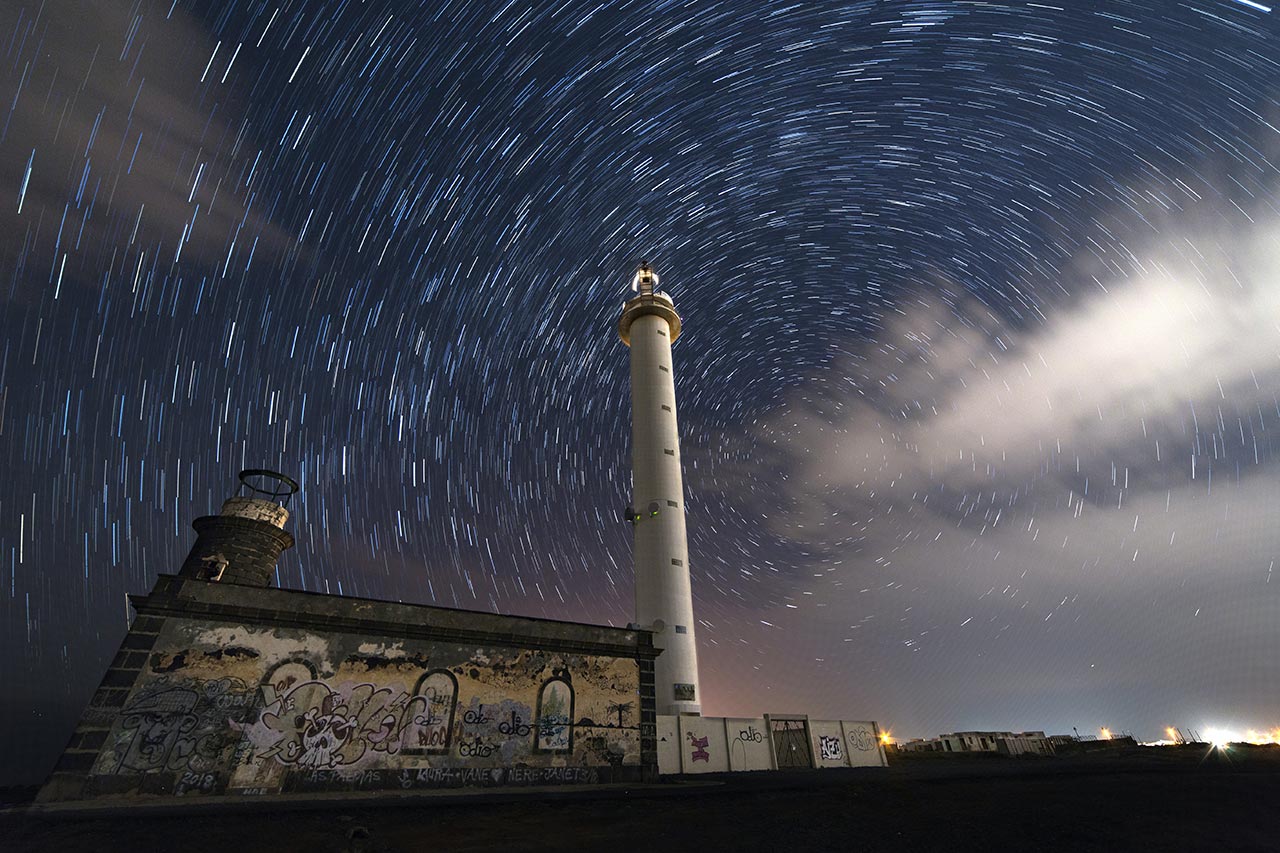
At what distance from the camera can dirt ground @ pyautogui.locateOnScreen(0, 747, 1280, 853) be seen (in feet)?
28.6

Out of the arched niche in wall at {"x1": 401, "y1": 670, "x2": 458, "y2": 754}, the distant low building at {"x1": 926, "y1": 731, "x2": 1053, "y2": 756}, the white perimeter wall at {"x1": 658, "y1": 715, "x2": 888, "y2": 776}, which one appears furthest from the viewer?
the distant low building at {"x1": 926, "y1": 731, "x2": 1053, "y2": 756}

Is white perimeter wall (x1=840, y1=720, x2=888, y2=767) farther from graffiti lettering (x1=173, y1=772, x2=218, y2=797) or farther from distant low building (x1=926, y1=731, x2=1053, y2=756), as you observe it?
graffiti lettering (x1=173, y1=772, x2=218, y2=797)

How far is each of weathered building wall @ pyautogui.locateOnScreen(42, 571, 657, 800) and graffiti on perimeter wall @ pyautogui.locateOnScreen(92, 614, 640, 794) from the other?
0.03m

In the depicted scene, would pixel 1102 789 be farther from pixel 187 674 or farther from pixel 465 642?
pixel 187 674

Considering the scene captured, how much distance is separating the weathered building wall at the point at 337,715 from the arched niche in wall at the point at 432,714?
29 millimetres

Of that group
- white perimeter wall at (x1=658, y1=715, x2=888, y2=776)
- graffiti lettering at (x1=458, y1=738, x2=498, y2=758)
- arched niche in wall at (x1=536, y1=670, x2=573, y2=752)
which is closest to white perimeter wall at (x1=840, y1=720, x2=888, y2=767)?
white perimeter wall at (x1=658, y1=715, x2=888, y2=776)

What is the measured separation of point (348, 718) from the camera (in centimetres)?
1488

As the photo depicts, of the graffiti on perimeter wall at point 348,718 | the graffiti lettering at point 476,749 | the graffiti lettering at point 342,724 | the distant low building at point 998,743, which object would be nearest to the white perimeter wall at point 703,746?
the graffiti on perimeter wall at point 348,718

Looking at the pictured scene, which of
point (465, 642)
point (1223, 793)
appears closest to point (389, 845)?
point (465, 642)

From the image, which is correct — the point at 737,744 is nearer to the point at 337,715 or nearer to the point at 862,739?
the point at 862,739

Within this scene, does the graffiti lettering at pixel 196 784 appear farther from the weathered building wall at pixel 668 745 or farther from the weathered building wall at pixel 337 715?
the weathered building wall at pixel 668 745

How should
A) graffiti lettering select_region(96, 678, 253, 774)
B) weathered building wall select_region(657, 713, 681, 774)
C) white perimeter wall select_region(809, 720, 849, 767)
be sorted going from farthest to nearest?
white perimeter wall select_region(809, 720, 849, 767), weathered building wall select_region(657, 713, 681, 774), graffiti lettering select_region(96, 678, 253, 774)

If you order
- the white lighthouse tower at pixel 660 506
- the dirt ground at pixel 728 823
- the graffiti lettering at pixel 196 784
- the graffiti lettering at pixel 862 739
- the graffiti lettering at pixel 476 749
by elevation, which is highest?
the white lighthouse tower at pixel 660 506

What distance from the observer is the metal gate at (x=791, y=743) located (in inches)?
965
